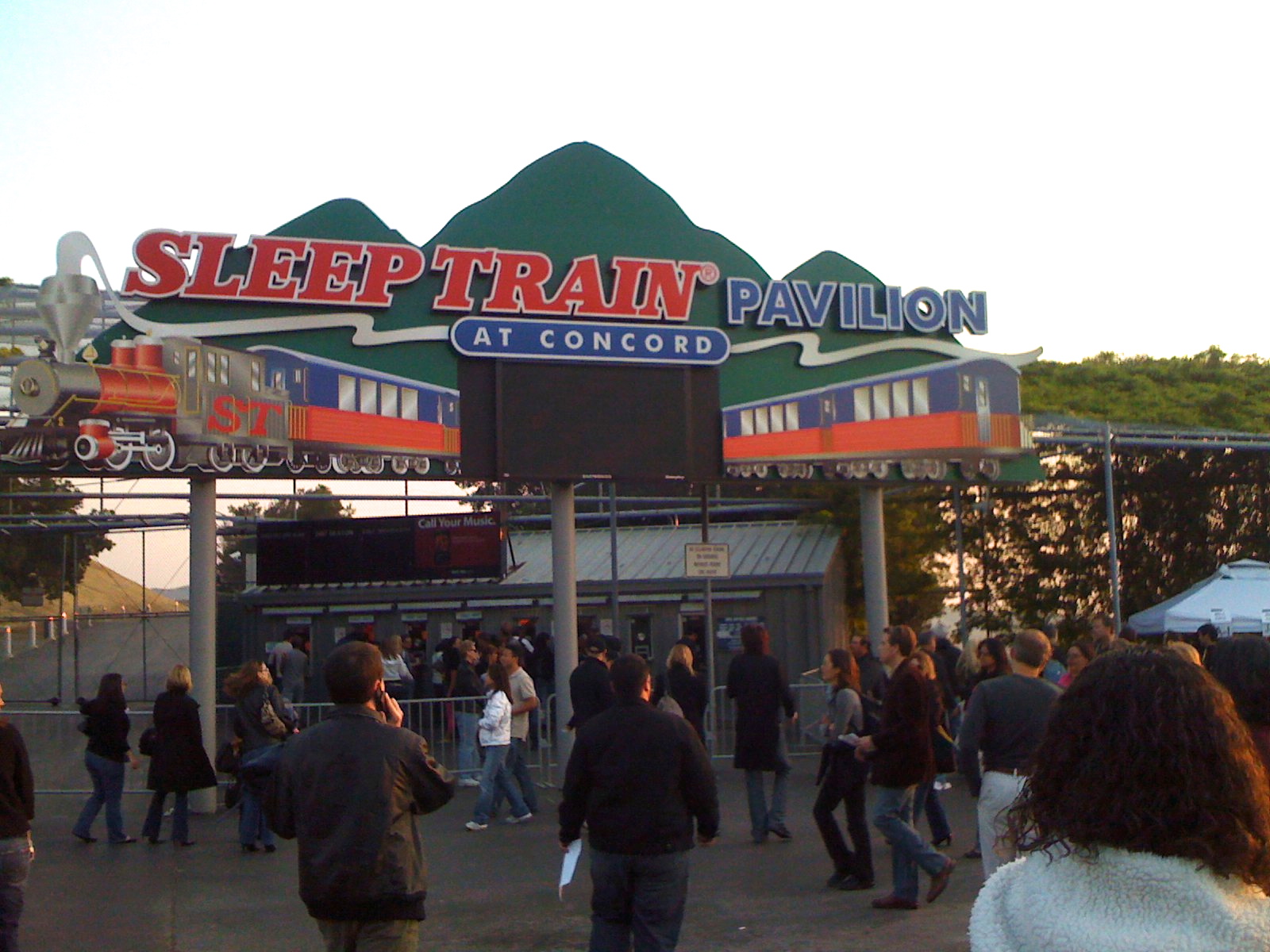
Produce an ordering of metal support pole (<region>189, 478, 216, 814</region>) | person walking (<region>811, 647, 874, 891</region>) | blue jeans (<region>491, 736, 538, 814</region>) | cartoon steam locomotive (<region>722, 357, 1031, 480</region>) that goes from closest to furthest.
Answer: person walking (<region>811, 647, 874, 891</region>), blue jeans (<region>491, 736, 538, 814</region>), metal support pole (<region>189, 478, 216, 814</region>), cartoon steam locomotive (<region>722, 357, 1031, 480</region>)

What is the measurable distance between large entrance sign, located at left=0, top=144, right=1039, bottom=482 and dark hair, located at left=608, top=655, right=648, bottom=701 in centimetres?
891

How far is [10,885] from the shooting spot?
7.21 m

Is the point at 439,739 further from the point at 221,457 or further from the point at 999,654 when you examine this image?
the point at 999,654

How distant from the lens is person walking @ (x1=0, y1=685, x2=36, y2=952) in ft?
23.6

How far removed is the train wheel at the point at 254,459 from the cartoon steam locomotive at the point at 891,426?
5.37 meters

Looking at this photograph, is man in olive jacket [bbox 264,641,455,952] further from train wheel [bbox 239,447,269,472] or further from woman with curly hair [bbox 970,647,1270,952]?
train wheel [bbox 239,447,269,472]

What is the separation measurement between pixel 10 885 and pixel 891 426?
1262 cm

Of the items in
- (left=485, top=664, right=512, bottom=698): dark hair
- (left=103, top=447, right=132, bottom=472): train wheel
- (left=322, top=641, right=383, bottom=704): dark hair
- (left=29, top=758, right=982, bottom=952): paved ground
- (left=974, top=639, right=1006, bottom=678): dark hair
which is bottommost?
(left=29, top=758, right=982, bottom=952): paved ground

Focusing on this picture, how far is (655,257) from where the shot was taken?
54.9ft

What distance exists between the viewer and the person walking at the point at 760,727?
1198 centimetres

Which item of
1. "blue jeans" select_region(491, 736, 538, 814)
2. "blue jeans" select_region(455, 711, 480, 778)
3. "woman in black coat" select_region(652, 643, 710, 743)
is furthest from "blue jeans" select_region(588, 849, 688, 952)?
"blue jeans" select_region(455, 711, 480, 778)

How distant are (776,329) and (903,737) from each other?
8.76 metres

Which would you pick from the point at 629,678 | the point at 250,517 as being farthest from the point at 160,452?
the point at 250,517

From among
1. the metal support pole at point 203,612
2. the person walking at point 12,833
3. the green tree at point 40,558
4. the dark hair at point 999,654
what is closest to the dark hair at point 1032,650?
the dark hair at point 999,654
